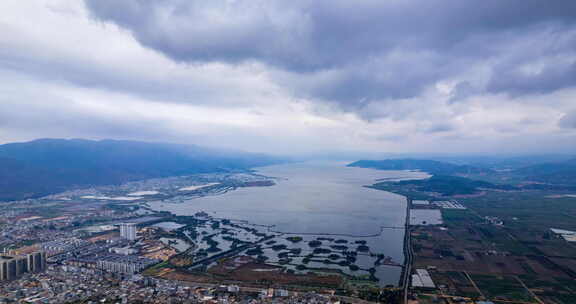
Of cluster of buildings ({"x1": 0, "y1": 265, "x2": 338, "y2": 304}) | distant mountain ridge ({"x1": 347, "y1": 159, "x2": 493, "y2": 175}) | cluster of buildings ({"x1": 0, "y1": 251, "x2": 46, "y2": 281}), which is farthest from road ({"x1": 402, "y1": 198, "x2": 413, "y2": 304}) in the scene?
distant mountain ridge ({"x1": 347, "y1": 159, "x2": 493, "y2": 175})

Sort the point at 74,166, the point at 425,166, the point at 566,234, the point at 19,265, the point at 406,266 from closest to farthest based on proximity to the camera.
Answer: the point at 19,265 < the point at 406,266 < the point at 566,234 < the point at 74,166 < the point at 425,166

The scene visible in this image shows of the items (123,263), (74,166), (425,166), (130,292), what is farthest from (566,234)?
(74,166)

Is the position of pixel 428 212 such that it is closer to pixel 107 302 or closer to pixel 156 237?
pixel 156 237

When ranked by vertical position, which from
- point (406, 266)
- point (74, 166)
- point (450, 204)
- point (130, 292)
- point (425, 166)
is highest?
point (74, 166)

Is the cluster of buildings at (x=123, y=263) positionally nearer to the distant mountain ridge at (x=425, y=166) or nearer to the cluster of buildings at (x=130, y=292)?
the cluster of buildings at (x=130, y=292)

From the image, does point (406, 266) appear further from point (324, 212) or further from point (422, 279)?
point (324, 212)

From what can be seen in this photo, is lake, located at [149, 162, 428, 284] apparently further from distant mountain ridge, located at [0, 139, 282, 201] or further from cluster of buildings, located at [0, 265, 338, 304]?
distant mountain ridge, located at [0, 139, 282, 201]

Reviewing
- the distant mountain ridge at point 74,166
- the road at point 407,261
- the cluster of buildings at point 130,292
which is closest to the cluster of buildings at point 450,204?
the road at point 407,261
